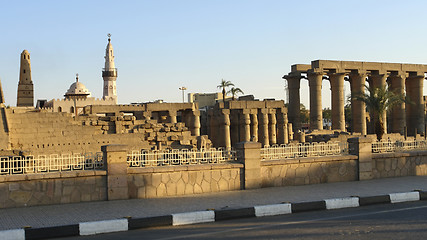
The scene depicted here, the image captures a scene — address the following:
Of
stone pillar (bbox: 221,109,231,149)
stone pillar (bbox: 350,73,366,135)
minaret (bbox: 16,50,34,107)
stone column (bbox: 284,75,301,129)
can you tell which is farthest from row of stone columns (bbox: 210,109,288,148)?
minaret (bbox: 16,50,34,107)

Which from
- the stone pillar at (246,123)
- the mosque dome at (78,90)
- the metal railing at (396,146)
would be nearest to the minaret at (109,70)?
the mosque dome at (78,90)

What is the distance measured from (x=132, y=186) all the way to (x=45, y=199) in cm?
191

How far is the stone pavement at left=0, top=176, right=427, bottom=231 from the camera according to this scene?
892 centimetres

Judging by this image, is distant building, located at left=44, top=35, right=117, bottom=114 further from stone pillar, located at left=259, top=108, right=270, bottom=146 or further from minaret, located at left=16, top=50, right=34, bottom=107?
stone pillar, located at left=259, top=108, right=270, bottom=146

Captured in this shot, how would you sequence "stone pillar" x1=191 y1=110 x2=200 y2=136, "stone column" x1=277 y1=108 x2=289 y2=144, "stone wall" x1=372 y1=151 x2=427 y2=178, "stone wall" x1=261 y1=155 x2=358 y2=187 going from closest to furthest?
"stone wall" x1=261 y1=155 x2=358 y2=187, "stone wall" x1=372 y1=151 x2=427 y2=178, "stone pillar" x1=191 y1=110 x2=200 y2=136, "stone column" x1=277 y1=108 x2=289 y2=144

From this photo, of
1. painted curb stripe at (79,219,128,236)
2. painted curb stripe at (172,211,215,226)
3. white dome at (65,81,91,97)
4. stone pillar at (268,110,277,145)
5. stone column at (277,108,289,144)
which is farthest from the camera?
white dome at (65,81,91,97)

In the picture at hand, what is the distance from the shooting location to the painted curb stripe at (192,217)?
8828 millimetres

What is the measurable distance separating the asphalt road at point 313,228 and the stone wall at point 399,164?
14.1ft

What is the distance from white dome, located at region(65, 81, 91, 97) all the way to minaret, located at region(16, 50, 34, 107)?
3441cm

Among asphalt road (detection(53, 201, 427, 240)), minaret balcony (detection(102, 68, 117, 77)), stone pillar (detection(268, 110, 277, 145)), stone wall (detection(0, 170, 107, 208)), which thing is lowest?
asphalt road (detection(53, 201, 427, 240))

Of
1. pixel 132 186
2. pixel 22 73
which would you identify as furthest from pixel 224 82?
pixel 132 186

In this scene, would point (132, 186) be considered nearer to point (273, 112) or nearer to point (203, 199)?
point (203, 199)

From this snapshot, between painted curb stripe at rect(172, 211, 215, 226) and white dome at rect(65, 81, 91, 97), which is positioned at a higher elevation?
white dome at rect(65, 81, 91, 97)

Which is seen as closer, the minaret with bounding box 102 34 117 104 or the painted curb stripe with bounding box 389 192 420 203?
the painted curb stripe with bounding box 389 192 420 203
